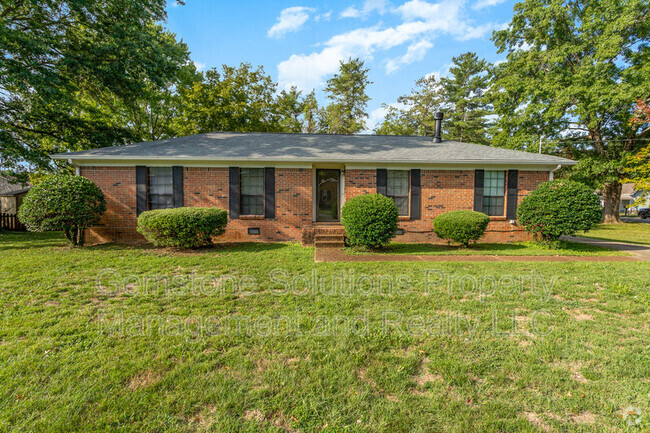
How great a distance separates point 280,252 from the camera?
7.35m

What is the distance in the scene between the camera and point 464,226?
7.86m

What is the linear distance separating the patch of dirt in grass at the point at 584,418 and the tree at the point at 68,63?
14658 millimetres

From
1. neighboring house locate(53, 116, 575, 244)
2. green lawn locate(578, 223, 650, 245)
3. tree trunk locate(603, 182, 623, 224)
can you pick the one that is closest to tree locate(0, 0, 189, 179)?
neighboring house locate(53, 116, 575, 244)

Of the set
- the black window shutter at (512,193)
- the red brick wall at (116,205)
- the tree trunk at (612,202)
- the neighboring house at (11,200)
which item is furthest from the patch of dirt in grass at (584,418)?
the tree trunk at (612,202)

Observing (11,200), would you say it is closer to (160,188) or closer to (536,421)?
(160,188)

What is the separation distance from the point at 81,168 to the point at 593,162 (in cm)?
2594

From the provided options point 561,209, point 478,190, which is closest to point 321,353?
point 561,209

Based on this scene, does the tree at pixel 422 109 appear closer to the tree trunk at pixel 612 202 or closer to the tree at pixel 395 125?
the tree at pixel 395 125

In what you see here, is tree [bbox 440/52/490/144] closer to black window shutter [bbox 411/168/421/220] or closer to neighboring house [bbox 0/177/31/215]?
black window shutter [bbox 411/168/421/220]

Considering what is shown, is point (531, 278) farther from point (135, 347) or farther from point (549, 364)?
point (135, 347)

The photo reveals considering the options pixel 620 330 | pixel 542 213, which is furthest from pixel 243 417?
pixel 542 213

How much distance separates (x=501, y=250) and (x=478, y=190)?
7.89 ft

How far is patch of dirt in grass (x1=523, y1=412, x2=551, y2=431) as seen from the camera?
1892 mm

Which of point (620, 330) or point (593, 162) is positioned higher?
point (593, 162)
